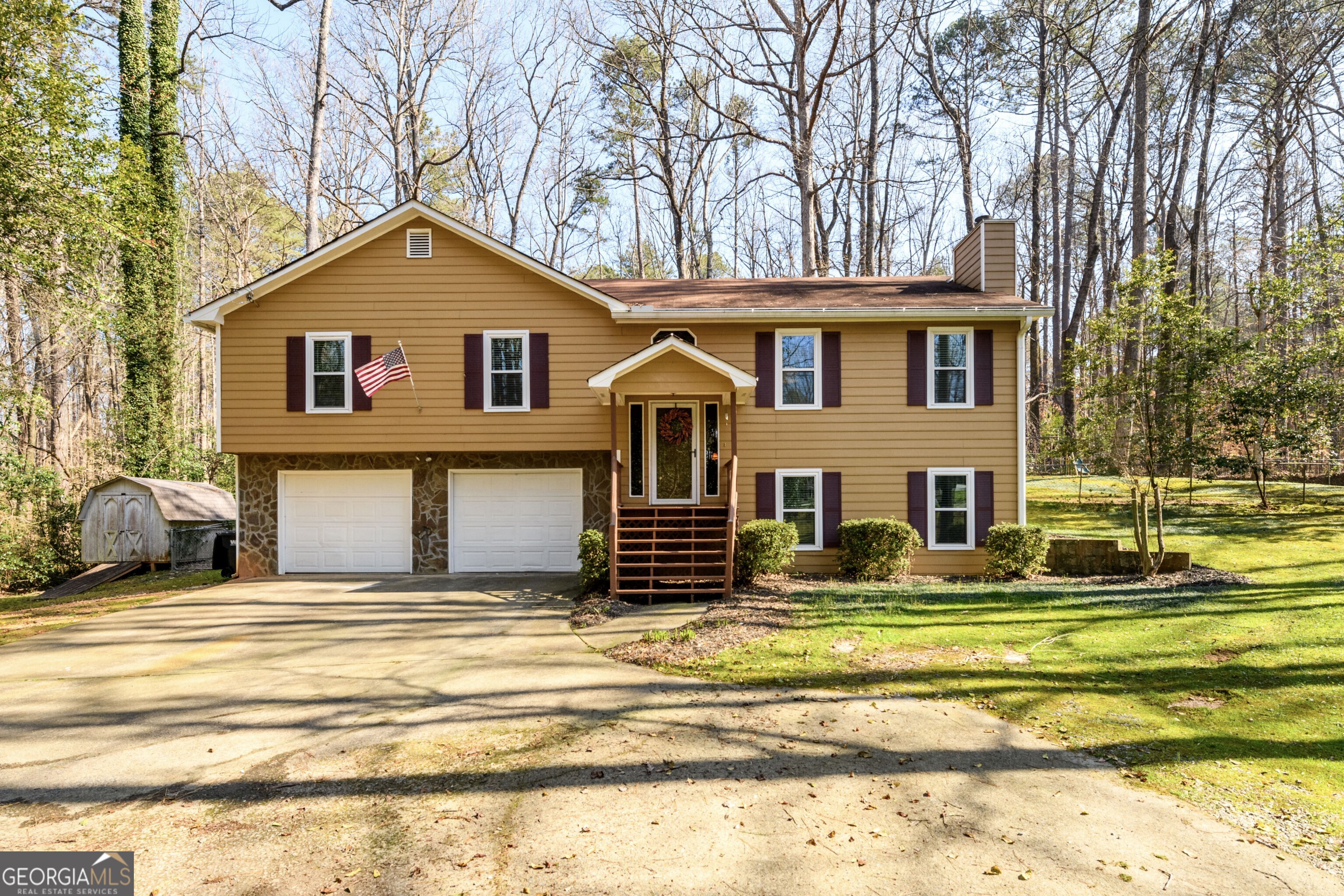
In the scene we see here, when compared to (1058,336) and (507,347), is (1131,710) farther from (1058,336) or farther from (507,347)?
(1058,336)

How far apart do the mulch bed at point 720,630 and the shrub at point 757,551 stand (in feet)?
1.92

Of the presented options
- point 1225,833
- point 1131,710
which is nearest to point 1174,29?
point 1131,710

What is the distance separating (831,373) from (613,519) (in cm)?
495

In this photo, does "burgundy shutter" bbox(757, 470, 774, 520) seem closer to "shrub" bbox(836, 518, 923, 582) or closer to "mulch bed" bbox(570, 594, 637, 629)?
"shrub" bbox(836, 518, 923, 582)

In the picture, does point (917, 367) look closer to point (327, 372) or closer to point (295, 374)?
point (327, 372)

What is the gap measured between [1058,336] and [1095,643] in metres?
28.0

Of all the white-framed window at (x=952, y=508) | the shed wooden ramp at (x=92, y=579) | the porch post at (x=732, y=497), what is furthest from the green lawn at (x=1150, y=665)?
the shed wooden ramp at (x=92, y=579)

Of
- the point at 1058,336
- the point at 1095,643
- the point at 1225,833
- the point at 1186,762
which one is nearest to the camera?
the point at 1225,833

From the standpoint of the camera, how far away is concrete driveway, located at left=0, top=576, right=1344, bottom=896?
3473mm

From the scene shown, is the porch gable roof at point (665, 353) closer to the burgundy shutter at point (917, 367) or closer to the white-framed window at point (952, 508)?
the burgundy shutter at point (917, 367)

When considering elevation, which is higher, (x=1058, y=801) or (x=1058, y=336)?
(x=1058, y=336)

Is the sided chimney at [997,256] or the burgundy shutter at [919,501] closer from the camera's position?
the burgundy shutter at [919,501]

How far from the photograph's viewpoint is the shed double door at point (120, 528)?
1411 centimetres

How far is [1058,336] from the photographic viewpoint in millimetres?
31078
